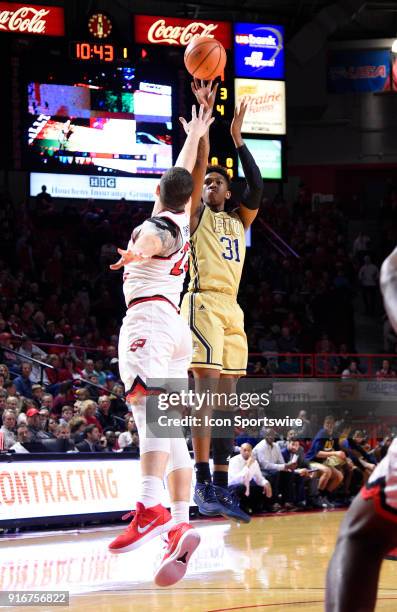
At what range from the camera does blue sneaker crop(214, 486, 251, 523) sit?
7.35m

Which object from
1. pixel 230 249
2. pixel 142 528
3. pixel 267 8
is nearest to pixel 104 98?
pixel 267 8

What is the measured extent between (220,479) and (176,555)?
1830 mm

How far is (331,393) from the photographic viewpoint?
19234 mm

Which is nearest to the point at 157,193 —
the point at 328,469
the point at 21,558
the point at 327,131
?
the point at 21,558

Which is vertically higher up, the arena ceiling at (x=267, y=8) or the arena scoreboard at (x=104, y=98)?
the arena ceiling at (x=267, y=8)

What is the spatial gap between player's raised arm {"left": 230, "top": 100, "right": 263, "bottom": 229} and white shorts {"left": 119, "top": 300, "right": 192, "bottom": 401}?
1767 mm

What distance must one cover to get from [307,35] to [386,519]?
1024 inches

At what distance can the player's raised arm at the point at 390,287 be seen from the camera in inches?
129

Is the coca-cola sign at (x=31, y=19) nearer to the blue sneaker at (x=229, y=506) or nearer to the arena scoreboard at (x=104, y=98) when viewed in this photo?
the arena scoreboard at (x=104, y=98)

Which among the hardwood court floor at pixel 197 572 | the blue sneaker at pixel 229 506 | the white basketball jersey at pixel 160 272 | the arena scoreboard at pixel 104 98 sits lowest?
the hardwood court floor at pixel 197 572

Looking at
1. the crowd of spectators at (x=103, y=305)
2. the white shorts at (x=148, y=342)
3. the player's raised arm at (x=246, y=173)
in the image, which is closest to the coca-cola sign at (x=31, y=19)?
the crowd of spectators at (x=103, y=305)

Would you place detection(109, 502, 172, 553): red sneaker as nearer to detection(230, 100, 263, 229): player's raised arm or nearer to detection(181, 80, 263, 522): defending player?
detection(181, 80, 263, 522): defending player

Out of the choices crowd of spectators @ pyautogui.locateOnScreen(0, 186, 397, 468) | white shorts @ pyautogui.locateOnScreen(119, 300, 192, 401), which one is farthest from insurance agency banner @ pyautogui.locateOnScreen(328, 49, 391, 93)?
white shorts @ pyautogui.locateOnScreen(119, 300, 192, 401)

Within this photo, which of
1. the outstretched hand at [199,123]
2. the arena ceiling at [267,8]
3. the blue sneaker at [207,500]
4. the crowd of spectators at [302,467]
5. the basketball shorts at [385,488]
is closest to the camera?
the basketball shorts at [385,488]
